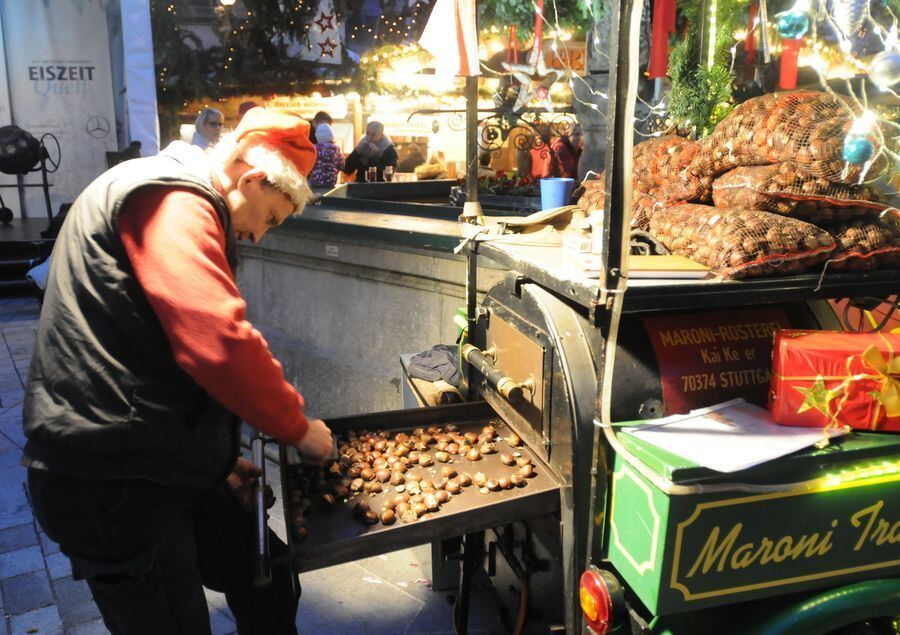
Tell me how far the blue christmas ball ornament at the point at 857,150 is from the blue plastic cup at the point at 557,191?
2.01 m

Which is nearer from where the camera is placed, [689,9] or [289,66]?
[689,9]

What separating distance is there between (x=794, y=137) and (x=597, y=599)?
1638mm

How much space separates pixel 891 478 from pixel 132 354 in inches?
82.9

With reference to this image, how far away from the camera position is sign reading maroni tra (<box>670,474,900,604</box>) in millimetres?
1749

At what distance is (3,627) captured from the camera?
10.9ft

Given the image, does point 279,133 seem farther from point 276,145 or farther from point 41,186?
point 41,186

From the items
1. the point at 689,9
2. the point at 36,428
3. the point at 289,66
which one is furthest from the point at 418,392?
the point at 289,66

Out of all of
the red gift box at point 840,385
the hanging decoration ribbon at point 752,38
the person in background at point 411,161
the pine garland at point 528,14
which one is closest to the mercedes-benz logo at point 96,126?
the person in background at point 411,161

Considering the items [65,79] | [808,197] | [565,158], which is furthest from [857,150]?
[65,79]

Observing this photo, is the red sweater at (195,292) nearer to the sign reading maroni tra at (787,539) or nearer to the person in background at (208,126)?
the sign reading maroni tra at (787,539)

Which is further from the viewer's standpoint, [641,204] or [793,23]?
[641,204]

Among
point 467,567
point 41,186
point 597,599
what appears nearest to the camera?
point 597,599

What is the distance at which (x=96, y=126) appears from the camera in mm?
12359

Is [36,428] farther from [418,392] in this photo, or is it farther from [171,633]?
[418,392]
